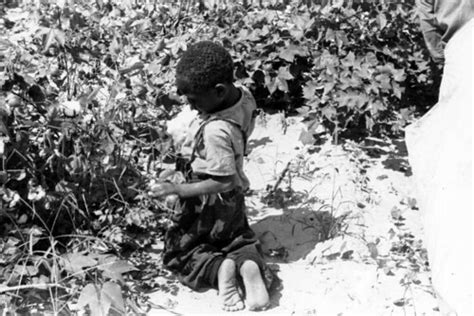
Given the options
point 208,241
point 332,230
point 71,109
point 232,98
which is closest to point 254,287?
point 208,241

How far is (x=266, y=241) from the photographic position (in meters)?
3.92

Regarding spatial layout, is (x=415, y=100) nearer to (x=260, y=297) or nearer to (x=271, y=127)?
(x=271, y=127)

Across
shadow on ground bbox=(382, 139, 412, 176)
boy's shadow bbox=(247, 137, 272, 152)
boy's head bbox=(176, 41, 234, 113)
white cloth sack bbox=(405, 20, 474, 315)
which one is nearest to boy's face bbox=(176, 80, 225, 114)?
boy's head bbox=(176, 41, 234, 113)

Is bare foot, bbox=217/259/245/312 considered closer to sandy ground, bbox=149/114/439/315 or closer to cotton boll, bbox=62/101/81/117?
sandy ground, bbox=149/114/439/315

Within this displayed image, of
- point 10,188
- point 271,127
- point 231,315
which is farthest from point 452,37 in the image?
point 10,188

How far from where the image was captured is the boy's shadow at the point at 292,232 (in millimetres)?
3812

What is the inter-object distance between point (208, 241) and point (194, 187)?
31 centimetres

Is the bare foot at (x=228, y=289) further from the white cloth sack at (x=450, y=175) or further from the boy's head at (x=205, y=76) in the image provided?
the white cloth sack at (x=450, y=175)

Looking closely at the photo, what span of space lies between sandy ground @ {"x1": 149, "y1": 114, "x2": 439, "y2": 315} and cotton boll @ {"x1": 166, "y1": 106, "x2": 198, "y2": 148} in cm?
60

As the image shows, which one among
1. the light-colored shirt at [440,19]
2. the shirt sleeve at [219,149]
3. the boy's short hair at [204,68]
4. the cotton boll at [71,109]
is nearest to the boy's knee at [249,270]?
the shirt sleeve at [219,149]

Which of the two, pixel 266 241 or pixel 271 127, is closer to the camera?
pixel 266 241

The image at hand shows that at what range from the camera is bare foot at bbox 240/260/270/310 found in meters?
3.41

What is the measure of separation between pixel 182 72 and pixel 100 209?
2.65 feet

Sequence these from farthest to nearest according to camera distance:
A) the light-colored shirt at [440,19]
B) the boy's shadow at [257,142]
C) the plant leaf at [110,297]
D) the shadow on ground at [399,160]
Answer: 1. the boy's shadow at [257,142]
2. the shadow on ground at [399,160]
3. the light-colored shirt at [440,19]
4. the plant leaf at [110,297]
